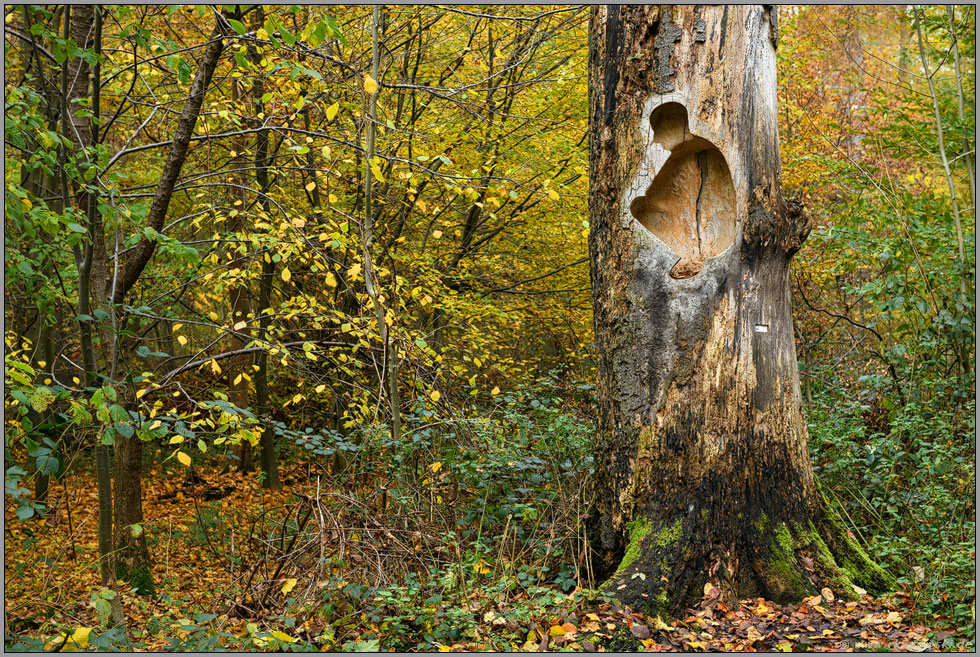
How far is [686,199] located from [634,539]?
1.99 metres

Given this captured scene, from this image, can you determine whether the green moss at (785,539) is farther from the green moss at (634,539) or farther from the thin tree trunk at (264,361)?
the thin tree trunk at (264,361)

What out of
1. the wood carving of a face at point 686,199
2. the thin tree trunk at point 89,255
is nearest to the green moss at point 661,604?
the wood carving of a face at point 686,199

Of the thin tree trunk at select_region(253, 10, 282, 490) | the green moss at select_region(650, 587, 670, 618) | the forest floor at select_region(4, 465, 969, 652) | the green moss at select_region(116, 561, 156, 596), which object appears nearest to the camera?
the forest floor at select_region(4, 465, 969, 652)

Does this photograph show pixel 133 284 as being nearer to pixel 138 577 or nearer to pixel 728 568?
pixel 138 577

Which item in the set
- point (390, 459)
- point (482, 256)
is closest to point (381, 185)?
point (482, 256)

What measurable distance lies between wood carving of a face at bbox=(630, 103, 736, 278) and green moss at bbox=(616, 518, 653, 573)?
1.41 meters

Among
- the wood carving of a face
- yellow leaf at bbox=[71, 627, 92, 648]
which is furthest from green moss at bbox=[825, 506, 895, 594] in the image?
yellow leaf at bbox=[71, 627, 92, 648]

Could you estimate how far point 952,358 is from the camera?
6172mm

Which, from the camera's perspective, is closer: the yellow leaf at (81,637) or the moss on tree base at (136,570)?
the yellow leaf at (81,637)

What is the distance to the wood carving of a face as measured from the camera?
4020mm

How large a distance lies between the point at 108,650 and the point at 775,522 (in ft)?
10.9

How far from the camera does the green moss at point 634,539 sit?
3.82 meters

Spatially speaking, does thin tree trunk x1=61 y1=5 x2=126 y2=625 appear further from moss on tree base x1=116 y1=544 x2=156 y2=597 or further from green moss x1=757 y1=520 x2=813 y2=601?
green moss x1=757 y1=520 x2=813 y2=601

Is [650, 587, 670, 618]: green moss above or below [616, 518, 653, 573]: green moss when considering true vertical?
below
